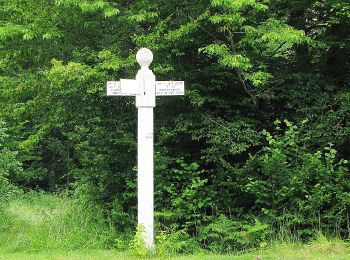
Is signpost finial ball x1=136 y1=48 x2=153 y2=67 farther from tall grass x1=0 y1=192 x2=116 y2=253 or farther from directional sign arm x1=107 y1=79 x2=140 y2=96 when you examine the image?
tall grass x1=0 y1=192 x2=116 y2=253

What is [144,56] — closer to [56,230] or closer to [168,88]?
[168,88]

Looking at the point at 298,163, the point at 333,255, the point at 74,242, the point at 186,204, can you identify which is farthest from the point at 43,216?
the point at 333,255

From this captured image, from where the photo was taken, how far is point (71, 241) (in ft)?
29.7

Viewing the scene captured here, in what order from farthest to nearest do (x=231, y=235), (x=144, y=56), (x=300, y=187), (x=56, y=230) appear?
1. (x=56, y=230)
2. (x=300, y=187)
3. (x=231, y=235)
4. (x=144, y=56)

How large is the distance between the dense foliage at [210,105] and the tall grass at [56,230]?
37cm

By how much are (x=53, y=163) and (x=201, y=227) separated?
18282 mm

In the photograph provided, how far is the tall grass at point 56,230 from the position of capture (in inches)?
350

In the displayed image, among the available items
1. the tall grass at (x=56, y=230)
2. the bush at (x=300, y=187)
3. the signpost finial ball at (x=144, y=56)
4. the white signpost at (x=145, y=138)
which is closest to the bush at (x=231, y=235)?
the bush at (x=300, y=187)

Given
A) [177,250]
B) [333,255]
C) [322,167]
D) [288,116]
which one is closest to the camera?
[333,255]

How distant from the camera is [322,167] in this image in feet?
29.0

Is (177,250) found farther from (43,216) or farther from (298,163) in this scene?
(43,216)

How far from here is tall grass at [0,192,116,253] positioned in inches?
350

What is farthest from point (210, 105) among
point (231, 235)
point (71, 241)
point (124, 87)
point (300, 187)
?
point (71, 241)

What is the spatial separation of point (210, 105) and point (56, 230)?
384 cm
